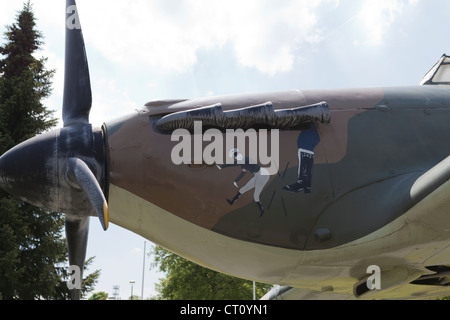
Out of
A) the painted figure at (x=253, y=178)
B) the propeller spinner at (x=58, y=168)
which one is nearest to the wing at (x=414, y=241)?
the painted figure at (x=253, y=178)

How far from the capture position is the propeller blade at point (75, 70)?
467 centimetres

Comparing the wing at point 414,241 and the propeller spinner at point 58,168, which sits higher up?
the propeller spinner at point 58,168

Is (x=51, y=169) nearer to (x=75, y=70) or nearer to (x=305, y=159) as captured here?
(x=75, y=70)

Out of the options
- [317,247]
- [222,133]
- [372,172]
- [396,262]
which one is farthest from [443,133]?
[222,133]

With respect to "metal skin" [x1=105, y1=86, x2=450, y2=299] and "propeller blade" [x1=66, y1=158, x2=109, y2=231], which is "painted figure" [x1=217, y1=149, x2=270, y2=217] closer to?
"metal skin" [x1=105, y1=86, x2=450, y2=299]

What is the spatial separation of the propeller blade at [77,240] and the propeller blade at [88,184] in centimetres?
93

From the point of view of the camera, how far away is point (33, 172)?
13.7 feet

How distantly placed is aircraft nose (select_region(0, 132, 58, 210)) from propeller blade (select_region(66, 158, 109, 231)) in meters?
0.22

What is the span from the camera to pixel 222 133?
4238 millimetres

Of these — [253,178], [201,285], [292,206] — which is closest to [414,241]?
[292,206]

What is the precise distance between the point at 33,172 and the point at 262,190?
7.13ft

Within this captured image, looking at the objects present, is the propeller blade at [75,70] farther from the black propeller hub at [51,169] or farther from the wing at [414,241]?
the wing at [414,241]
